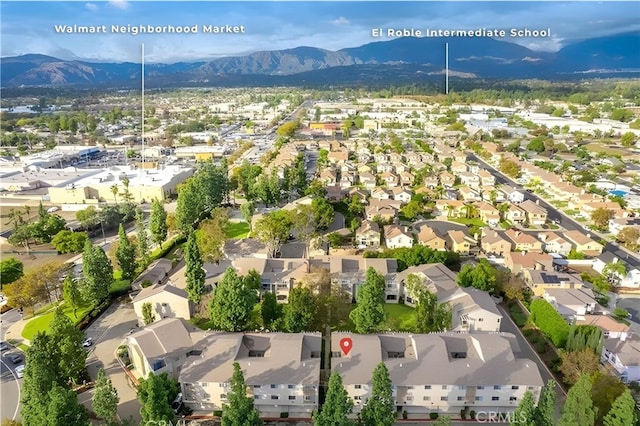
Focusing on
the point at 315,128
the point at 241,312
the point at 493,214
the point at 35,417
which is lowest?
the point at 35,417

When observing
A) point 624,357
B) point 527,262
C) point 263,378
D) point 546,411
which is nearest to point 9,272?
point 263,378

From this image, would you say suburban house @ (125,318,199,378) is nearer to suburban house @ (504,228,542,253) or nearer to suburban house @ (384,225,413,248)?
suburban house @ (384,225,413,248)

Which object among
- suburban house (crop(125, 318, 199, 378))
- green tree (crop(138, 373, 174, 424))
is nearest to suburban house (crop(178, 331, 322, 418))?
suburban house (crop(125, 318, 199, 378))

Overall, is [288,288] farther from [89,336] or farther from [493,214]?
[493,214]

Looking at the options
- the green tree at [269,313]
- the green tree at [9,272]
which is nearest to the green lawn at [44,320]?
the green tree at [9,272]

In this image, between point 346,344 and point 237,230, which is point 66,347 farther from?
point 237,230

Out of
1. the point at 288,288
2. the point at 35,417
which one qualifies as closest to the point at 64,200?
the point at 288,288
